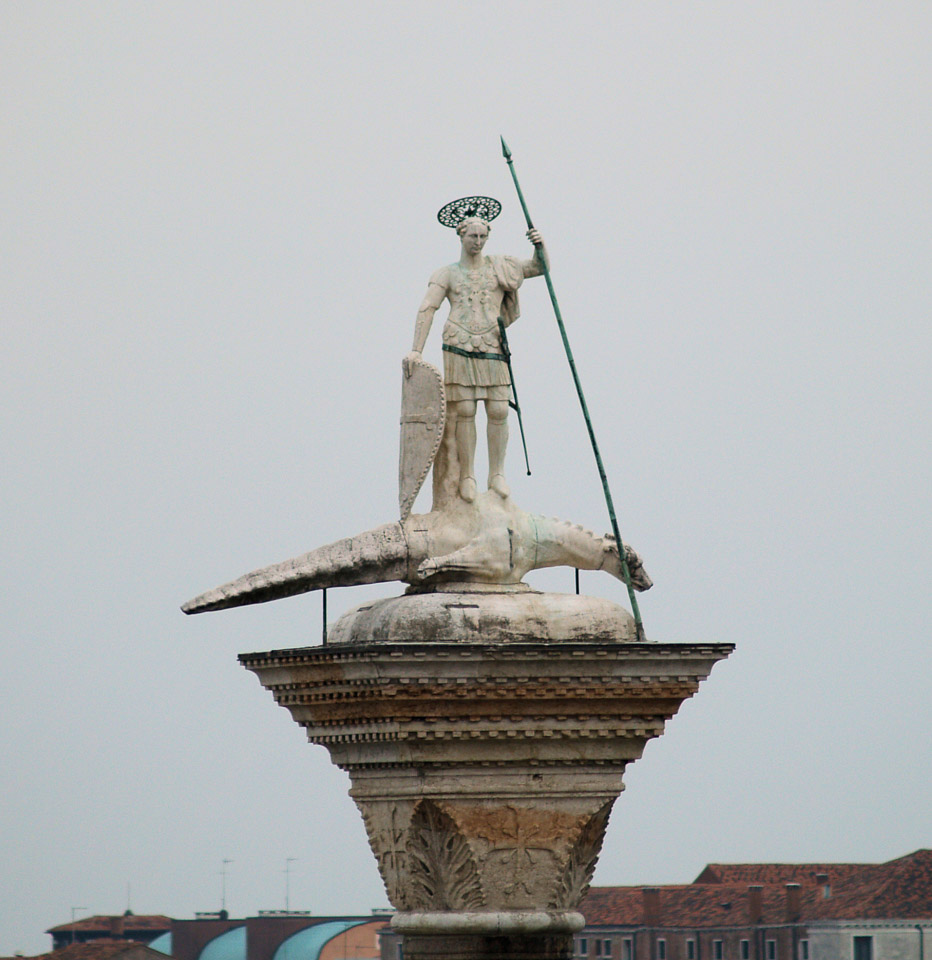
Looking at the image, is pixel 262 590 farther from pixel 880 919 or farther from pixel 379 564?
pixel 880 919

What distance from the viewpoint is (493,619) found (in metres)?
20.9

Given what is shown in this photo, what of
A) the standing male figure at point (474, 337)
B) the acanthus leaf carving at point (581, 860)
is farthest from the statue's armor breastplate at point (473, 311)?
the acanthus leaf carving at point (581, 860)

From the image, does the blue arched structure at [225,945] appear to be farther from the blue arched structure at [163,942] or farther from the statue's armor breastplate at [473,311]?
the statue's armor breastplate at [473,311]

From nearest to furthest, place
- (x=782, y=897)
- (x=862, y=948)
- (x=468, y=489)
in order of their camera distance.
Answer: (x=468, y=489) → (x=862, y=948) → (x=782, y=897)

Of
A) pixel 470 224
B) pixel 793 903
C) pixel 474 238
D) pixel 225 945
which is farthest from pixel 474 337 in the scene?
pixel 793 903

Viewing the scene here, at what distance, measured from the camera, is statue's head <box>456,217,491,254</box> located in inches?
860

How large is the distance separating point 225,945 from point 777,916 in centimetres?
1989

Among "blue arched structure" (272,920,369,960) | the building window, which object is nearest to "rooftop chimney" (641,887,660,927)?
the building window

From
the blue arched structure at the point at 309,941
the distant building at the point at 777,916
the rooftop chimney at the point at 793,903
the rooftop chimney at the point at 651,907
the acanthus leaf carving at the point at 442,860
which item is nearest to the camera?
the acanthus leaf carving at the point at 442,860

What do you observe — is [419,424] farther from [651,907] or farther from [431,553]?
[651,907]

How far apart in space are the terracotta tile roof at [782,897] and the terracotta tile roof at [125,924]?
15.3m

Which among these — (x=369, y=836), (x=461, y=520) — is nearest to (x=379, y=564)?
(x=461, y=520)

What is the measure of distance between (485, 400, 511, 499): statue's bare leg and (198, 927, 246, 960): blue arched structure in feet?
219

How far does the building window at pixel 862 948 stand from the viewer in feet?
294
